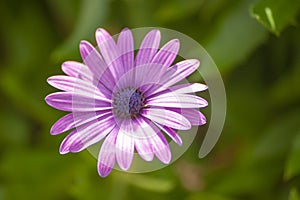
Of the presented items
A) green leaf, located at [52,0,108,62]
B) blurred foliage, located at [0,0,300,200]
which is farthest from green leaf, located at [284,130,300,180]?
green leaf, located at [52,0,108,62]

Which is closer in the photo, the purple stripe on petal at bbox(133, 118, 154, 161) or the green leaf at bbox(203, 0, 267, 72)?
the purple stripe on petal at bbox(133, 118, 154, 161)

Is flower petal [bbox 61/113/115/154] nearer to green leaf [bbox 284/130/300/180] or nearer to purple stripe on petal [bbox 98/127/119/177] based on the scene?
purple stripe on petal [bbox 98/127/119/177]

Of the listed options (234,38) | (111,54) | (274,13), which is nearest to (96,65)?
(111,54)

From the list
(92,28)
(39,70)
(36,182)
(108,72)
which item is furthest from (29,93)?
(108,72)

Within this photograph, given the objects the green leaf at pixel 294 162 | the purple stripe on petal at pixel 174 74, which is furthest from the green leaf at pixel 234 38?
the purple stripe on petal at pixel 174 74

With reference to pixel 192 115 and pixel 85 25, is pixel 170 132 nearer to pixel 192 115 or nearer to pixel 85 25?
pixel 192 115

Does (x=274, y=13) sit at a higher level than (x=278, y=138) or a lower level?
higher


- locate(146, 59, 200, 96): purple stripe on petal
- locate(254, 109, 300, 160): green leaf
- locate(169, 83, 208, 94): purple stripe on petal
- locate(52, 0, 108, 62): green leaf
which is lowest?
locate(254, 109, 300, 160): green leaf
